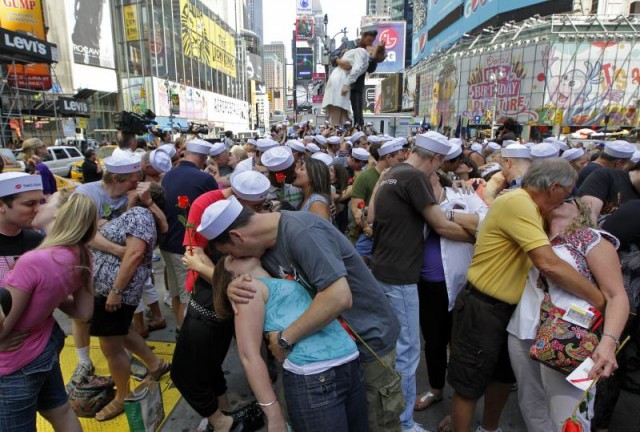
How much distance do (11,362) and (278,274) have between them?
1.47 meters

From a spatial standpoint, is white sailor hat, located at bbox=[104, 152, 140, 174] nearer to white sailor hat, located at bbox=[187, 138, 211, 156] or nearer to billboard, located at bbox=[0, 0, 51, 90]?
white sailor hat, located at bbox=[187, 138, 211, 156]

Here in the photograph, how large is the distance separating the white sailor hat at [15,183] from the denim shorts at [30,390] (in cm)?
83

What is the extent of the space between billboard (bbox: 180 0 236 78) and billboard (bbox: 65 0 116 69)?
15.4m

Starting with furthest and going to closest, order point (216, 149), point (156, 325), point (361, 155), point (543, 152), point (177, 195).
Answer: point (361, 155) < point (216, 149) < point (156, 325) < point (177, 195) < point (543, 152)

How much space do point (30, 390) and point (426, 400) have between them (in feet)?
8.93

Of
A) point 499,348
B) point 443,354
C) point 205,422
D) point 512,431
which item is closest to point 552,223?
point 499,348

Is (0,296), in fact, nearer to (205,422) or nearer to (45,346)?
(45,346)

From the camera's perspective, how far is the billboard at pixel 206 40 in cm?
5366

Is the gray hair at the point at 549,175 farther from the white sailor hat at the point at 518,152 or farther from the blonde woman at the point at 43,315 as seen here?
the blonde woman at the point at 43,315

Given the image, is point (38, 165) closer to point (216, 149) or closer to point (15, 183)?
point (216, 149)

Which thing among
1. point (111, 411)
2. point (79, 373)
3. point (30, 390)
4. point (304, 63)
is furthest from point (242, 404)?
point (304, 63)

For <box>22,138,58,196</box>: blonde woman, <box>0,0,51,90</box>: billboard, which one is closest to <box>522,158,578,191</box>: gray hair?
<box>22,138,58,196</box>: blonde woman

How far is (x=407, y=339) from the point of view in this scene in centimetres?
283

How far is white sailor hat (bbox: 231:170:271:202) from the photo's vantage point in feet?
8.37
